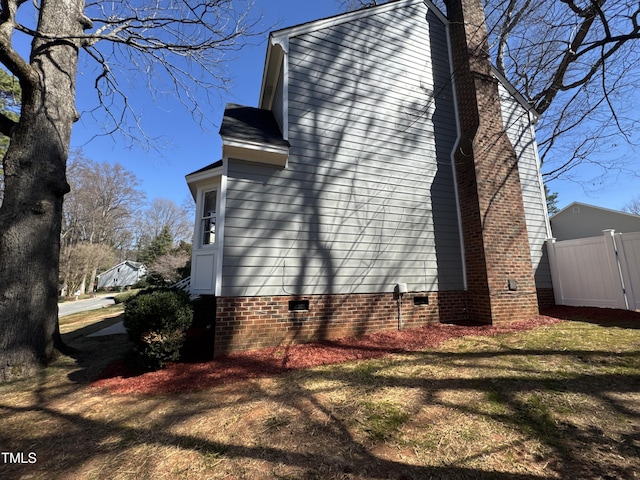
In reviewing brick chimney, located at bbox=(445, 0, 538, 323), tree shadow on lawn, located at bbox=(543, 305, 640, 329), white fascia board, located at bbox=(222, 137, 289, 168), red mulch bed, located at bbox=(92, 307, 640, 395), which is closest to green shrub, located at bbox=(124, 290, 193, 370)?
red mulch bed, located at bbox=(92, 307, 640, 395)

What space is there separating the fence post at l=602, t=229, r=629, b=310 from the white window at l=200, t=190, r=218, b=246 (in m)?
9.08

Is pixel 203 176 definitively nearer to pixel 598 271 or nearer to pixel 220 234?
pixel 220 234

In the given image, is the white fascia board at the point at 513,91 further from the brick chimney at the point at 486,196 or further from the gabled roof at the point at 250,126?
the gabled roof at the point at 250,126

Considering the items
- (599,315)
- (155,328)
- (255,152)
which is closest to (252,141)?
(255,152)

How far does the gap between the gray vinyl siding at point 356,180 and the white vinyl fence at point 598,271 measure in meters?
3.06

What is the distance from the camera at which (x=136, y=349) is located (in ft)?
14.4

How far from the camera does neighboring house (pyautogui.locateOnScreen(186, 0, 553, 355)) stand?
5.35 meters

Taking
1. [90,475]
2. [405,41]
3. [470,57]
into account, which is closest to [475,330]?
[90,475]

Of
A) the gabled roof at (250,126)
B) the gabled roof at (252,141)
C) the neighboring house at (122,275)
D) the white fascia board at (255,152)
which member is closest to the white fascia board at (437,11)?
the gabled roof at (250,126)

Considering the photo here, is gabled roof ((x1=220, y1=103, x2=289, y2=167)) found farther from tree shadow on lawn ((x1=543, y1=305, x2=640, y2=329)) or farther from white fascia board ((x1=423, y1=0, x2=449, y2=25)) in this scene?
tree shadow on lawn ((x1=543, y1=305, x2=640, y2=329))

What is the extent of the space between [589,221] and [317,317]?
21.5 meters

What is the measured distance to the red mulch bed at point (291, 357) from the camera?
13.0 ft

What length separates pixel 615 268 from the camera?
6.52 m

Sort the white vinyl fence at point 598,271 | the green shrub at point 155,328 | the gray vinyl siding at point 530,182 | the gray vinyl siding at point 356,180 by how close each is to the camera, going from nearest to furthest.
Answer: the green shrub at point 155,328 → the gray vinyl siding at point 356,180 → the white vinyl fence at point 598,271 → the gray vinyl siding at point 530,182
